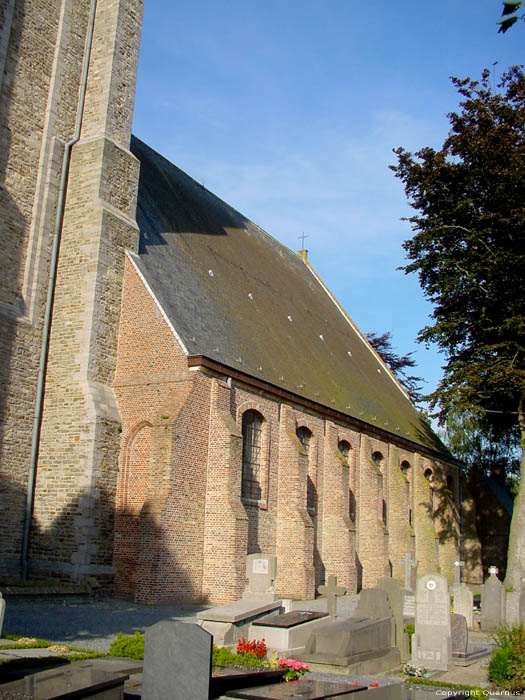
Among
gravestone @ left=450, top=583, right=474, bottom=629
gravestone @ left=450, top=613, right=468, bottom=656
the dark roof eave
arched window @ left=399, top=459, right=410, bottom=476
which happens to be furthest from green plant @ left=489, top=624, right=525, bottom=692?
arched window @ left=399, top=459, right=410, bottom=476

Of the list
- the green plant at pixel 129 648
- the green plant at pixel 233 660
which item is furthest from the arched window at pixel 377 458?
the green plant at pixel 129 648

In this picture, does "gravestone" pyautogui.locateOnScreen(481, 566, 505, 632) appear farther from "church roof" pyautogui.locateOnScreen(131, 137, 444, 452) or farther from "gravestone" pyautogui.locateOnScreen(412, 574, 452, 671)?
"church roof" pyautogui.locateOnScreen(131, 137, 444, 452)

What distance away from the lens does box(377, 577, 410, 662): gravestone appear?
11727mm

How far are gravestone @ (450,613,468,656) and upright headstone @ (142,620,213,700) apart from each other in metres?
7.26

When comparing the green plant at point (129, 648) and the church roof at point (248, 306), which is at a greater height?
the church roof at point (248, 306)

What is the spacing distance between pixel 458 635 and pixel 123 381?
10.4 m

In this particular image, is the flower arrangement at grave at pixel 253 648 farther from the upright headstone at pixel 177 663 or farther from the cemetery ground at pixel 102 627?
the upright headstone at pixel 177 663

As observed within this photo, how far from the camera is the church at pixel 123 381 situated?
17.5 m

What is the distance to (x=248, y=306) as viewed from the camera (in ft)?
83.6

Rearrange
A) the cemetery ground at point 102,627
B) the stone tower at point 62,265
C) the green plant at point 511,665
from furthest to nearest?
the stone tower at point 62,265 < the green plant at point 511,665 < the cemetery ground at point 102,627

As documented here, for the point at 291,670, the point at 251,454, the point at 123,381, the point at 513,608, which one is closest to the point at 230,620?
the point at 291,670

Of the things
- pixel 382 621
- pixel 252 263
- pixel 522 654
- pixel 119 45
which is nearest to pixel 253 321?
pixel 252 263

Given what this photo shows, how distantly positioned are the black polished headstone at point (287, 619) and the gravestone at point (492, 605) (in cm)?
649

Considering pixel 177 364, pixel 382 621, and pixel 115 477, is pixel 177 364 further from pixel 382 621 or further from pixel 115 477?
pixel 382 621
